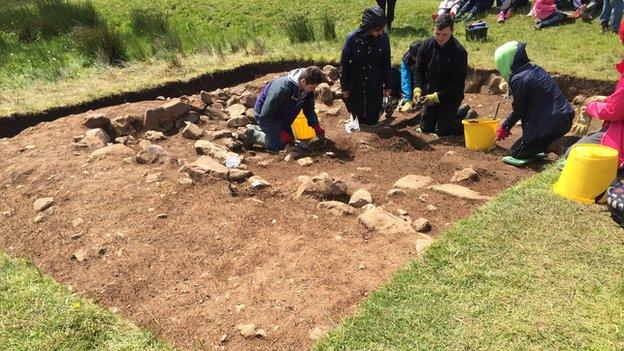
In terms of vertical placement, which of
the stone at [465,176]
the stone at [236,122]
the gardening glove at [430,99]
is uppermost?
the gardening glove at [430,99]

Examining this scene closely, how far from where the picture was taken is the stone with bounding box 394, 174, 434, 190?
463 centimetres

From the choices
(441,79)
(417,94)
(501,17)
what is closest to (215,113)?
(417,94)

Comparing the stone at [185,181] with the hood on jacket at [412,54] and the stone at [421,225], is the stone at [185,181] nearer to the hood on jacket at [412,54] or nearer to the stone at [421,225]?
the stone at [421,225]

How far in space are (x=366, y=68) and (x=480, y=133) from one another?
1.59 m

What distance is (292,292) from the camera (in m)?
3.24

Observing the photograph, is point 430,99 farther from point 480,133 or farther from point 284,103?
point 284,103

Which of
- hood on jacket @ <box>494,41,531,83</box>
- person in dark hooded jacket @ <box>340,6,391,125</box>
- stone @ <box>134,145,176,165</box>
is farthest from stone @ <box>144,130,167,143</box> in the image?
hood on jacket @ <box>494,41,531,83</box>

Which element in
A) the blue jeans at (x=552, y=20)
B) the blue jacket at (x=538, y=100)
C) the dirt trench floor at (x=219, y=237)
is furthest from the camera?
the blue jeans at (x=552, y=20)

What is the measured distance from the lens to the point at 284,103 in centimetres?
565

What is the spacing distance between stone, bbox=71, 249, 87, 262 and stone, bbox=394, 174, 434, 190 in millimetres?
2565

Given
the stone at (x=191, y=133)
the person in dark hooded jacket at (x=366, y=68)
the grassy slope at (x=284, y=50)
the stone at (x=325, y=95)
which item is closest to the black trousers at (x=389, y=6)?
the grassy slope at (x=284, y=50)

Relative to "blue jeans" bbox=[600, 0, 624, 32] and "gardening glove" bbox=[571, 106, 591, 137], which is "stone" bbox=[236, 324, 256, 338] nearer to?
"gardening glove" bbox=[571, 106, 591, 137]

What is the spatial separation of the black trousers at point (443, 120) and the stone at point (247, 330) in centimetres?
398

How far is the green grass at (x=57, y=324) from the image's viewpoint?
9.58 ft
